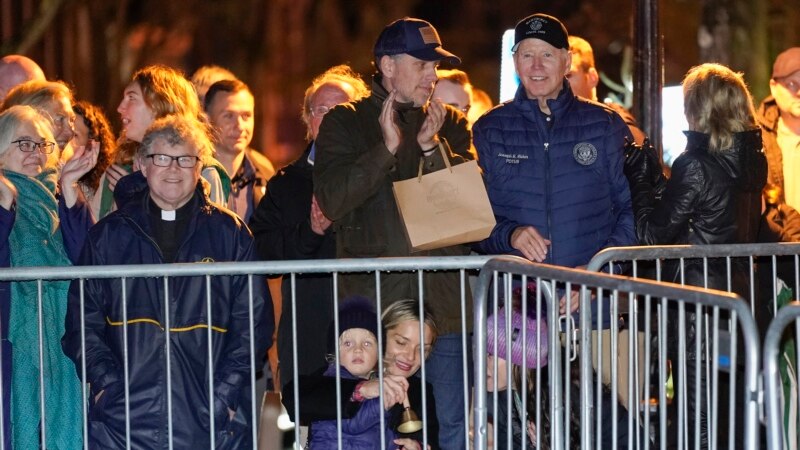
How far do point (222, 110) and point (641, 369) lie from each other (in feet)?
10.7

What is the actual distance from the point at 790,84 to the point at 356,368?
13.8 ft

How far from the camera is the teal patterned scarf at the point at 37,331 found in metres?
6.59

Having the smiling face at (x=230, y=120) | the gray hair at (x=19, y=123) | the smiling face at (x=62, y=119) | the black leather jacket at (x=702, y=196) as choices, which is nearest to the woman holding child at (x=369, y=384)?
the black leather jacket at (x=702, y=196)

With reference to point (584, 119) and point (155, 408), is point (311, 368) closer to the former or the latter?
point (155, 408)

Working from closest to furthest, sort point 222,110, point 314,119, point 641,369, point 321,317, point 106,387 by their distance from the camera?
1. point 106,387
2. point 641,369
3. point 321,317
4. point 314,119
5. point 222,110

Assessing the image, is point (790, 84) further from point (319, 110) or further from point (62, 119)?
point (62, 119)

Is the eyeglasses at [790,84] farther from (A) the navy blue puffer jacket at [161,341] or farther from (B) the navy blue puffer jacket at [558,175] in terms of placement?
(A) the navy blue puffer jacket at [161,341]

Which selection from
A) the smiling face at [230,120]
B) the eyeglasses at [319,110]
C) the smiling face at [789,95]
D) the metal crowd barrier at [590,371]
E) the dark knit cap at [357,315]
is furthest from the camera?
the smiling face at [789,95]

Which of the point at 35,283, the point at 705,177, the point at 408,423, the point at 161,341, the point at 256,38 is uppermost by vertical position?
the point at 256,38

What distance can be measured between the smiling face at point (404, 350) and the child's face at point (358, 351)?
0.28 feet

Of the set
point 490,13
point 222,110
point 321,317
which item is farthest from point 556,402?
point 490,13

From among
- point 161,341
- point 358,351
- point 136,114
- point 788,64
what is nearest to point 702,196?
point 358,351

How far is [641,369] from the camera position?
696cm

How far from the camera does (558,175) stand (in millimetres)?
6953
